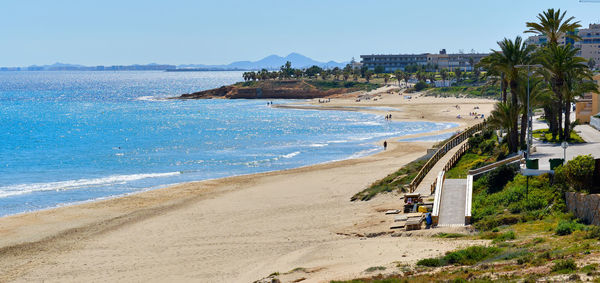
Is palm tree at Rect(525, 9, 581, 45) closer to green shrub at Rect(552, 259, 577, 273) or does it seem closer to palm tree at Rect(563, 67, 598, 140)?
palm tree at Rect(563, 67, 598, 140)

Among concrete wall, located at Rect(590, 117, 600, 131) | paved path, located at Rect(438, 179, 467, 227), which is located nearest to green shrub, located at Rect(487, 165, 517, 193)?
paved path, located at Rect(438, 179, 467, 227)

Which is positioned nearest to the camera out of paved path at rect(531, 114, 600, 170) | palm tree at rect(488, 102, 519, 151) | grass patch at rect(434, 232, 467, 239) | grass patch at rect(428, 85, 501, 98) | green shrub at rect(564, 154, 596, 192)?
grass patch at rect(434, 232, 467, 239)

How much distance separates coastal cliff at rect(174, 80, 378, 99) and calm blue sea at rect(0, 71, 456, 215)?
44182 millimetres

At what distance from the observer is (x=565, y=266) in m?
15.1

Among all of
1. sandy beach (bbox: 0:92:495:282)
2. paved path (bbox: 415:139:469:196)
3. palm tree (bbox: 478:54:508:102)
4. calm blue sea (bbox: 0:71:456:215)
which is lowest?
calm blue sea (bbox: 0:71:456:215)

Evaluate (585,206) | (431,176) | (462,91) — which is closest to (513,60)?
(431,176)

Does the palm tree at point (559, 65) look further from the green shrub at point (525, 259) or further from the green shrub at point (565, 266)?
the green shrub at point (565, 266)

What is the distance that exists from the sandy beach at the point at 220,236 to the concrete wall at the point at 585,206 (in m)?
3.96

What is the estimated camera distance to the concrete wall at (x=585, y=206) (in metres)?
20.0

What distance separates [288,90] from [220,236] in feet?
467

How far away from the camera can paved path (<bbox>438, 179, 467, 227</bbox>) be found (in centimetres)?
2470

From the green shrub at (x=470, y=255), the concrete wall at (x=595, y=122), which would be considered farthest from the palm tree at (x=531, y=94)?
the green shrub at (x=470, y=255)

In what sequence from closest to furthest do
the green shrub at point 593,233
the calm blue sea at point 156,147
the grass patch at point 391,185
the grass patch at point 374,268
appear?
the green shrub at point 593,233, the grass patch at point 374,268, the grass patch at point 391,185, the calm blue sea at point 156,147

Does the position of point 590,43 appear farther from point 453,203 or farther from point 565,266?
point 565,266
